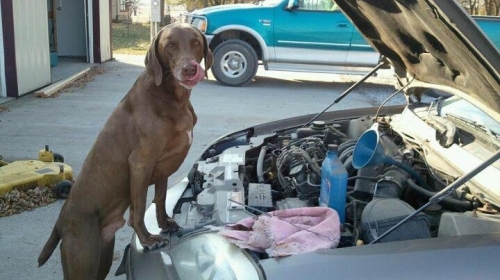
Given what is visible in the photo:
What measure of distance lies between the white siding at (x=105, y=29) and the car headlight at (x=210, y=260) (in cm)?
1193

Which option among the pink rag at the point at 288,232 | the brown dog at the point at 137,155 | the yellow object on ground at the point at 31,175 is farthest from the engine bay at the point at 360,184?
the yellow object on ground at the point at 31,175

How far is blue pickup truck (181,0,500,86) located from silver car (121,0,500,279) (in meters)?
7.31

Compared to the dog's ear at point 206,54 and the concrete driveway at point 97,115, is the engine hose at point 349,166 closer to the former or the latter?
the dog's ear at point 206,54

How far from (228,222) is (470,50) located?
3.74 feet

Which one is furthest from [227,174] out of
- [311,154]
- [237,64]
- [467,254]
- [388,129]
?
[237,64]

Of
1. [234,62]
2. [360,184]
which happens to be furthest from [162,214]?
[234,62]

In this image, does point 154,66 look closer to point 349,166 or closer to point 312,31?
point 349,166

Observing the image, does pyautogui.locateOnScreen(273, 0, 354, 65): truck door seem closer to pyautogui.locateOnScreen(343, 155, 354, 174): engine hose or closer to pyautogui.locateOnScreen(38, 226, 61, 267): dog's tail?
pyautogui.locateOnScreen(343, 155, 354, 174): engine hose

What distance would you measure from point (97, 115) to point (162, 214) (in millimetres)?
5815

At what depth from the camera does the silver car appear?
1.77 meters

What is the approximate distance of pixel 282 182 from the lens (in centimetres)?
280

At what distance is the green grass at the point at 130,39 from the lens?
1694 cm

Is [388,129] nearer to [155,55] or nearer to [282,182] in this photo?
[282,182]

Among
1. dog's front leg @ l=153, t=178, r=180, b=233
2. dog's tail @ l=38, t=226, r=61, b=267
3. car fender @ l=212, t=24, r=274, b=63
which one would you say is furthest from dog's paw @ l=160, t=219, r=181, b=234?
car fender @ l=212, t=24, r=274, b=63
